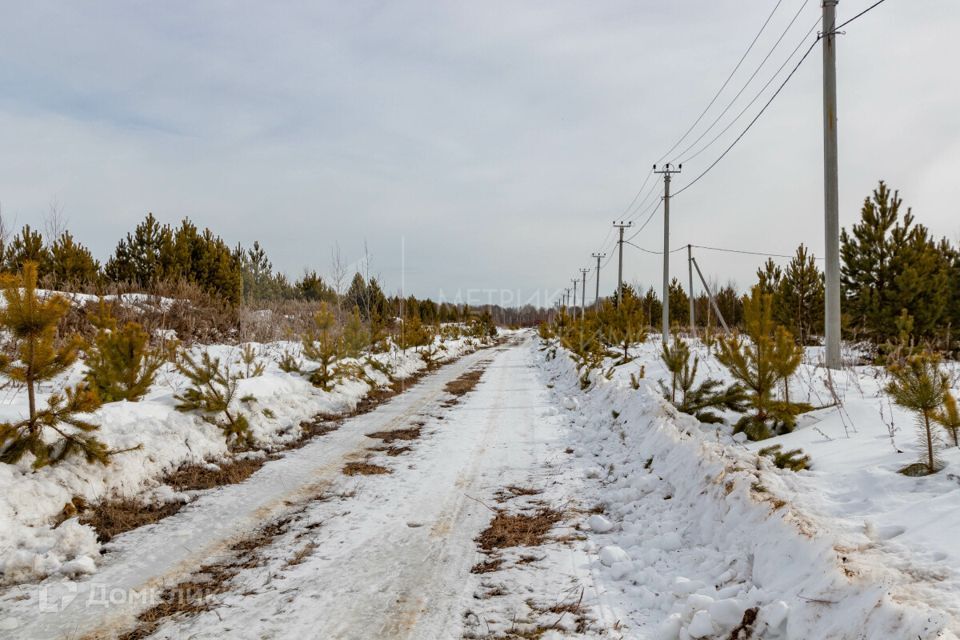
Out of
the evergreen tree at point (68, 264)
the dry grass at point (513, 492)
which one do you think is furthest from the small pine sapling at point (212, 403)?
the evergreen tree at point (68, 264)

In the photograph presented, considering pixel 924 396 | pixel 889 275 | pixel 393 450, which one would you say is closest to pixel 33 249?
pixel 393 450

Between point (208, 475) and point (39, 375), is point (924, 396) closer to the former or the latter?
point (208, 475)

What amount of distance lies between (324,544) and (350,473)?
234 centimetres

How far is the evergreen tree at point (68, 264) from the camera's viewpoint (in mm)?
23578

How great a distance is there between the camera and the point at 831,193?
932 cm

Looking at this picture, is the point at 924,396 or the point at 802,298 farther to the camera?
the point at 802,298

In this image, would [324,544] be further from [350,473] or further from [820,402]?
[820,402]

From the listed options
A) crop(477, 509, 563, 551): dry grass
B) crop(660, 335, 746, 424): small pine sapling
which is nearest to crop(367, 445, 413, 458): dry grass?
crop(477, 509, 563, 551): dry grass

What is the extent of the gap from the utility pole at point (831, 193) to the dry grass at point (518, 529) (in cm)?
683

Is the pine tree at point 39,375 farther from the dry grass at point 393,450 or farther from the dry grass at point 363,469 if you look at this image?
the dry grass at point 393,450

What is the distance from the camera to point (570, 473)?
22.3ft

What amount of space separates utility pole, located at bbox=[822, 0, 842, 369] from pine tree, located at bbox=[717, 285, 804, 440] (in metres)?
3.10

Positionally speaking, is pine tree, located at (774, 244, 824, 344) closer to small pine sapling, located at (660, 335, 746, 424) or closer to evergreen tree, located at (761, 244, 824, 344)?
evergreen tree, located at (761, 244, 824, 344)

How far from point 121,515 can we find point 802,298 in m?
26.7
